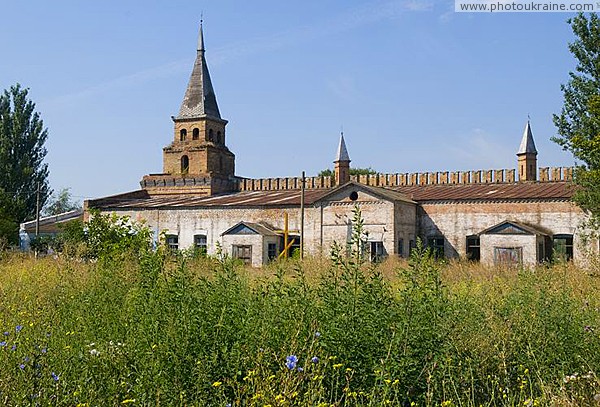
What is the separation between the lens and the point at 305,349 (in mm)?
5668

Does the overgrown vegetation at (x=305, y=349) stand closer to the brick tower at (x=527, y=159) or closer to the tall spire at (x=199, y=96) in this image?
the brick tower at (x=527, y=159)

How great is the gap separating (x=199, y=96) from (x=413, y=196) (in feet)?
65.5

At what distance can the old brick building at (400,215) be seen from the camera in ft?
92.6

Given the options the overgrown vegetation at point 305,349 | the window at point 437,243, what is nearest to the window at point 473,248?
the window at point 437,243

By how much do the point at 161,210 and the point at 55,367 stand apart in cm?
3083

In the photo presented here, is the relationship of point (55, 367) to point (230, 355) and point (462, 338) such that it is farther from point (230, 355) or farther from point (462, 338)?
point (462, 338)

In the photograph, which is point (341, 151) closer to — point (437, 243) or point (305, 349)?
point (437, 243)

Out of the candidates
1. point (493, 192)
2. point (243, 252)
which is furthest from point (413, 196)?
point (243, 252)

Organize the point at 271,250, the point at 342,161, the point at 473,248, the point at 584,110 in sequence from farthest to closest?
the point at 342,161, the point at 271,250, the point at 473,248, the point at 584,110

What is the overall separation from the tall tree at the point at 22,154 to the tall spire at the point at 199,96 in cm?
956

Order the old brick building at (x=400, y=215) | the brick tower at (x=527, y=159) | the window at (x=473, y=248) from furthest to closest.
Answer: the brick tower at (x=527, y=159)
the window at (x=473, y=248)
the old brick building at (x=400, y=215)

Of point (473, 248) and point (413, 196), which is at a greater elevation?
point (413, 196)

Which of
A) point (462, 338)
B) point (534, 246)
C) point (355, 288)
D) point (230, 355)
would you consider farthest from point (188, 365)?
point (534, 246)

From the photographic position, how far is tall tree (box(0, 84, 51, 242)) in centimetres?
4022
